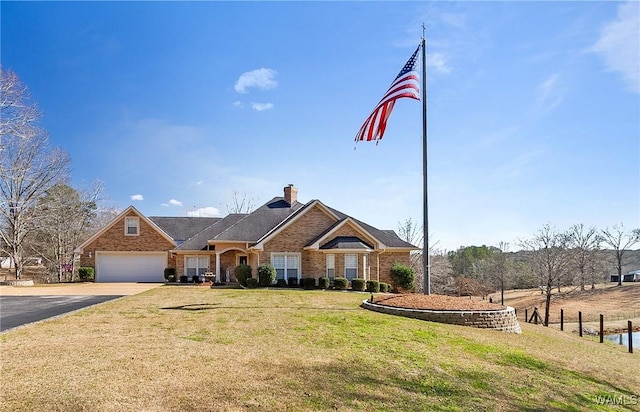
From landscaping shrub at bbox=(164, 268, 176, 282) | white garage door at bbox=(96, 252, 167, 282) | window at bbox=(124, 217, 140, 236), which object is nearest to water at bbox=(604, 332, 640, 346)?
landscaping shrub at bbox=(164, 268, 176, 282)

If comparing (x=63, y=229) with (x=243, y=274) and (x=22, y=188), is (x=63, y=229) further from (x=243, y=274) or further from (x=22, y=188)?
(x=243, y=274)

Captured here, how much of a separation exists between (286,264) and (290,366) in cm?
1838

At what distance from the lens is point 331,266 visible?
25422mm

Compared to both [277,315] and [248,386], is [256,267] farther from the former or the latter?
[248,386]

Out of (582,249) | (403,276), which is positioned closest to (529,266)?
(582,249)

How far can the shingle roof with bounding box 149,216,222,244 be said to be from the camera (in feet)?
115

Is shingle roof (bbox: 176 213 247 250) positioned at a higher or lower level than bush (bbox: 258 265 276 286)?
higher

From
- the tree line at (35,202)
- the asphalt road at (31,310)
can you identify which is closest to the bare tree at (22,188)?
the tree line at (35,202)

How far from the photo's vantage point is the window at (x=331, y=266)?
25.3m

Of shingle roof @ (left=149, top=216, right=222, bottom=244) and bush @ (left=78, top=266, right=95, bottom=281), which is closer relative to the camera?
bush @ (left=78, top=266, right=95, bottom=281)

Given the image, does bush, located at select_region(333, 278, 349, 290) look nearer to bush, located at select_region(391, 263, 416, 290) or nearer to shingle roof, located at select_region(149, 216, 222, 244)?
bush, located at select_region(391, 263, 416, 290)

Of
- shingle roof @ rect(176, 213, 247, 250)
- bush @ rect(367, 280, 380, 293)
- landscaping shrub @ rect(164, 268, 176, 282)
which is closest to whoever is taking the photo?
bush @ rect(367, 280, 380, 293)

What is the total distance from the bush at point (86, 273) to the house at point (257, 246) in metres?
0.62

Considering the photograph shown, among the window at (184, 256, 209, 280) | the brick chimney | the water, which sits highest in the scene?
the brick chimney
